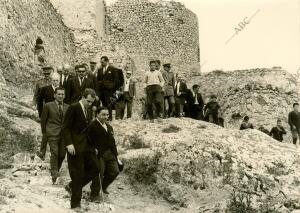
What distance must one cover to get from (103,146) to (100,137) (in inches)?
6.1

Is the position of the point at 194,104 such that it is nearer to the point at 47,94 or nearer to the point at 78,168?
the point at 47,94

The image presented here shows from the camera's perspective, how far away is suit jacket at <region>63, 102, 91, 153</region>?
8.48 meters

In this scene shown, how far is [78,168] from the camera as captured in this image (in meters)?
8.45

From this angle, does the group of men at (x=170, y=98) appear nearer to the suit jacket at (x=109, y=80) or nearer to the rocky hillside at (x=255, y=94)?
the suit jacket at (x=109, y=80)

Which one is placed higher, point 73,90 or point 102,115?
point 73,90

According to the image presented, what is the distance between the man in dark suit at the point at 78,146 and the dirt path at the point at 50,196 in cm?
32

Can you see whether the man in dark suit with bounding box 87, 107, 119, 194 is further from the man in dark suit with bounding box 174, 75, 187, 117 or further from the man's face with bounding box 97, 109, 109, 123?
the man in dark suit with bounding box 174, 75, 187, 117

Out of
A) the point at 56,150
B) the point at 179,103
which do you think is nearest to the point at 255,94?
the point at 179,103

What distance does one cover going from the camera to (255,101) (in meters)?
24.2

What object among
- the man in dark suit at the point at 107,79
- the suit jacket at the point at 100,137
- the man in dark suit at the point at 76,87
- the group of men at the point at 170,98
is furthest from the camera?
the group of men at the point at 170,98

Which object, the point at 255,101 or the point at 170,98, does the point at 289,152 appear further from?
the point at 255,101

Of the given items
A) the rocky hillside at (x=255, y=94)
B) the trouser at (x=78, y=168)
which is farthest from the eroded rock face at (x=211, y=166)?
the rocky hillside at (x=255, y=94)

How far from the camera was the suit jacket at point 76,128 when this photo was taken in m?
8.48

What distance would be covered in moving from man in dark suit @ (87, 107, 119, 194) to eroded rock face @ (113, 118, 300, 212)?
148 centimetres
